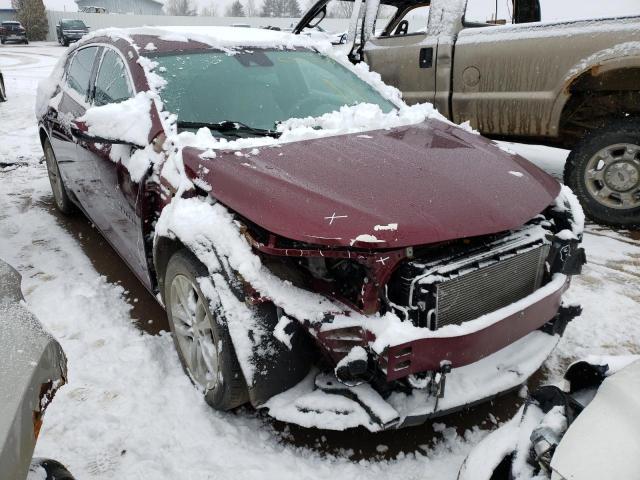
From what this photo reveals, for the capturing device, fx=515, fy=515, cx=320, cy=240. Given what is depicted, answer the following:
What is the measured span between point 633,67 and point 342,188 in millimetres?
3073

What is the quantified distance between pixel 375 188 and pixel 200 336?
1023mm

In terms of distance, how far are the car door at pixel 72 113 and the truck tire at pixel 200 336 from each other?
5.05 ft

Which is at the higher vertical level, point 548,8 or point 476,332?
point 548,8

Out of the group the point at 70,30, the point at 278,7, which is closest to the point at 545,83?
the point at 70,30

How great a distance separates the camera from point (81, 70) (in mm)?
3908

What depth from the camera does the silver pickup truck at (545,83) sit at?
405 centimetres

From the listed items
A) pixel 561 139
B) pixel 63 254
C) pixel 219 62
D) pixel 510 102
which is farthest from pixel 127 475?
pixel 561 139

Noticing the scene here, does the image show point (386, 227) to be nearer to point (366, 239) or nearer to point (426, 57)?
point (366, 239)

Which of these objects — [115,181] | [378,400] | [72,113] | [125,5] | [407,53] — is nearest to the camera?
[378,400]

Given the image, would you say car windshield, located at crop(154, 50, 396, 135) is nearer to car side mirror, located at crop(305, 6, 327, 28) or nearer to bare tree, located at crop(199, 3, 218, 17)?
car side mirror, located at crop(305, 6, 327, 28)

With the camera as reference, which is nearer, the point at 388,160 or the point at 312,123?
the point at 388,160

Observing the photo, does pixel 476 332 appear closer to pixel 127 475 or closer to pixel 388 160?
pixel 388 160

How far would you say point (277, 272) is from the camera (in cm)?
203

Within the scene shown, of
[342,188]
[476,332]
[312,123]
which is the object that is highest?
[312,123]
